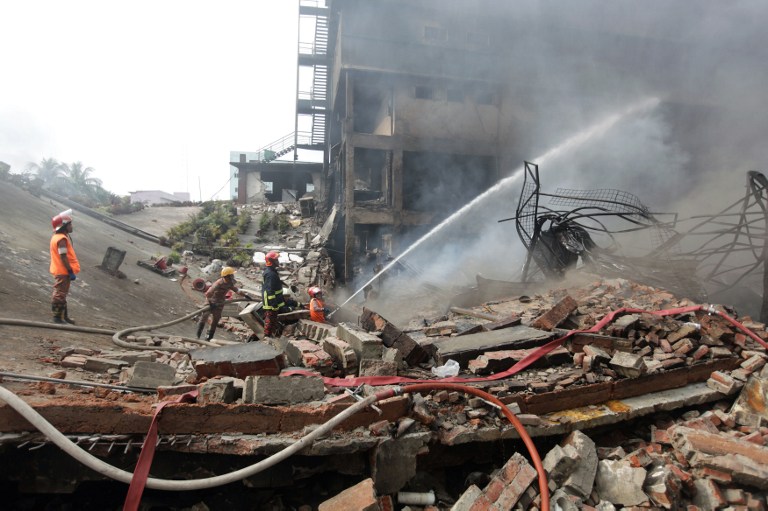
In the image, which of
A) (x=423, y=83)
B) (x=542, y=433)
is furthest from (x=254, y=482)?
(x=423, y=83)

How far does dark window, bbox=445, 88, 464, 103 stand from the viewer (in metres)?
18.0

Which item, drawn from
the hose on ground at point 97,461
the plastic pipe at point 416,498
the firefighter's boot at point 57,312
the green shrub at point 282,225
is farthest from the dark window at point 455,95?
the hose on ground at point 97,461

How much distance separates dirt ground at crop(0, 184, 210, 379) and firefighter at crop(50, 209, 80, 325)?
1.44 ft

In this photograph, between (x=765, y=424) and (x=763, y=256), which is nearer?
Answer: (x=765, y=424)

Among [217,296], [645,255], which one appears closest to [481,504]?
[217,296]

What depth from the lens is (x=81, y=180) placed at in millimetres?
43531

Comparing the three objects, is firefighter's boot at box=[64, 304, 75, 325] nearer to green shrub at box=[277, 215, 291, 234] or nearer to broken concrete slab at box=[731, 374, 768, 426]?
broken concrete slab at box=[731, 374, 768, 426]

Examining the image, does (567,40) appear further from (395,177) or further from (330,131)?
(330,131)

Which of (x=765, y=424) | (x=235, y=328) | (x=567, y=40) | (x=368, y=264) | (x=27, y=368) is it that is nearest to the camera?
(x=765, y=424)

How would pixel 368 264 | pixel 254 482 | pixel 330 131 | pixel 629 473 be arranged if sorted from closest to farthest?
pixel 254 482
pixel 629 473
pixel 368 264
pixel 330 131

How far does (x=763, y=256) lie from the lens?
24.3 ft

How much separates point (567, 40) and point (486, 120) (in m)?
5.82

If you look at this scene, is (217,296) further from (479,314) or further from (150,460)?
(150,460)

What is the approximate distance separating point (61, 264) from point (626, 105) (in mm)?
22470
